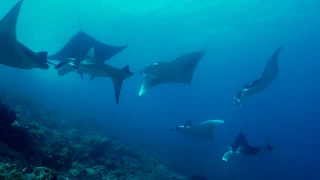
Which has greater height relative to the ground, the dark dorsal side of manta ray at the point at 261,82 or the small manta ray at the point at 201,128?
the dark dorsal side of manta ray at the point at 261,82

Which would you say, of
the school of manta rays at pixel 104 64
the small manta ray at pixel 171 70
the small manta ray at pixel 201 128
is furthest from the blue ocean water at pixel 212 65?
the small manta ray at pixel 171 70

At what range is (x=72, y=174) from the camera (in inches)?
274

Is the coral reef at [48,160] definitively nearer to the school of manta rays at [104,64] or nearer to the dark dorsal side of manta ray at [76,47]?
the school of manta rays at [104,64]

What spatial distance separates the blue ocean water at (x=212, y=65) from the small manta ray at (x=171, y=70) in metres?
8.53

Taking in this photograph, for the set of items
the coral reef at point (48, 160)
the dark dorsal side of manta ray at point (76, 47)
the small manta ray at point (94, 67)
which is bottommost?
the coral reef at point (48, 160)

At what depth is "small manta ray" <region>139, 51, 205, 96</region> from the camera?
10965mm

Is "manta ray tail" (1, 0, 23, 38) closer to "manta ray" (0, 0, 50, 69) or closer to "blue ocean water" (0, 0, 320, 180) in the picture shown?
"manta ray" (0, 0, 50, 69)

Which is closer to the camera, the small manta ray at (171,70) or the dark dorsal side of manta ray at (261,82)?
the dark dorsal side of manta ray at (261,82)

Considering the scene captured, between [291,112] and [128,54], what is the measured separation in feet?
185

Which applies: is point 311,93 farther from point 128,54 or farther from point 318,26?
point 128,54

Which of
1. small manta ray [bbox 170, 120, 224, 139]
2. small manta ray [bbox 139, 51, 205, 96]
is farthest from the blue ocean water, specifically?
small manta ray [bbox 139, 51, 205, 96]

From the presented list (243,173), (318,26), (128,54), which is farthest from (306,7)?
(128,54)

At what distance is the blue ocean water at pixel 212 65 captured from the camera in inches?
1225

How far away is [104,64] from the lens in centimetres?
815
